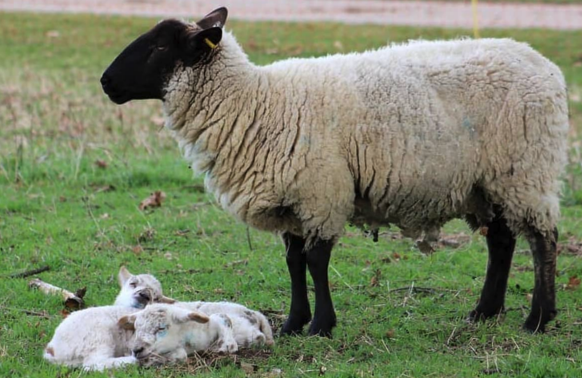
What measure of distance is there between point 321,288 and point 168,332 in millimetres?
1281

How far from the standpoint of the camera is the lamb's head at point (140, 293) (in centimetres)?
633

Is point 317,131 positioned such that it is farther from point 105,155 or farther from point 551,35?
point 551,35

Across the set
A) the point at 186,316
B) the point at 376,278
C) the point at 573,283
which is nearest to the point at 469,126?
the point at 376,278

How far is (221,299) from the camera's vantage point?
741 centimetres

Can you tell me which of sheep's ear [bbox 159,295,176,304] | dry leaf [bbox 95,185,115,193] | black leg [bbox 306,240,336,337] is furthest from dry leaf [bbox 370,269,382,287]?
dry leaf [bbox 95,185,115,193]

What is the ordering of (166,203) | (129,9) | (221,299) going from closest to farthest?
(221,299) → (166,203) → (129,9)

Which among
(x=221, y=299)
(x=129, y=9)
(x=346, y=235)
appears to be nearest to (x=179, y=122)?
(x=221, y=299)

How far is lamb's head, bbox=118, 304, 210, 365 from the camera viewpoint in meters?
5.66

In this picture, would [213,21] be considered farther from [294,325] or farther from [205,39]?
[294,325]

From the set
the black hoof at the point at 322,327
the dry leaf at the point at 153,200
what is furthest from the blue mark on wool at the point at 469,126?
the dry leaf at the point at 153,200

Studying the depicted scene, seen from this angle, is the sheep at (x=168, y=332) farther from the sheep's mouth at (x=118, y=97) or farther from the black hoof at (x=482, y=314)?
the black hoof at (x=482, y=314)

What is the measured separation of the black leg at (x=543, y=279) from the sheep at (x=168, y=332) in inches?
89.0

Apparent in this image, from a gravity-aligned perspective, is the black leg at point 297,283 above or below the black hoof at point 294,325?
above

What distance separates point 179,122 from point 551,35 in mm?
15746
